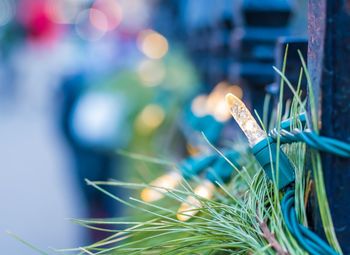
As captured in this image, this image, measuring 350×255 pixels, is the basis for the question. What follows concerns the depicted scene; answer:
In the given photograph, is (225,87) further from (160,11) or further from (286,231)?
(160,11)

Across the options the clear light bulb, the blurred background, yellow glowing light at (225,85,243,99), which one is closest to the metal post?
the blurred background

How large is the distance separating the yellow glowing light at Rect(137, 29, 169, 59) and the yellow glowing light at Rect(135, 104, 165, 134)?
1.74 m

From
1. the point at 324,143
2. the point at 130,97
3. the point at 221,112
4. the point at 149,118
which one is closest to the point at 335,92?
the point at 324,143

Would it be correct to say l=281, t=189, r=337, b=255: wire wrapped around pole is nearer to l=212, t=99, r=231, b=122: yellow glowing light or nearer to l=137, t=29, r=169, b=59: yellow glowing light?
l=212, t=99, r=231, b=122: yellow glowing light

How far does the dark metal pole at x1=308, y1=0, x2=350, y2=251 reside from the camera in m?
0.67

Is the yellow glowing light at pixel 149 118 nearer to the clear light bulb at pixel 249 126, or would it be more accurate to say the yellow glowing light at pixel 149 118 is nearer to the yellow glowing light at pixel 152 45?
the yellow glowing light at pixel 152 45

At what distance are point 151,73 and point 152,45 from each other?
1.60 m

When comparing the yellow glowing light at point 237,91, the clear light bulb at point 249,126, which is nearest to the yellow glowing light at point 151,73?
the yellow glowing light at point 237,91

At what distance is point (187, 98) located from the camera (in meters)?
3.24

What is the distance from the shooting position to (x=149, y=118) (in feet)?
10.4

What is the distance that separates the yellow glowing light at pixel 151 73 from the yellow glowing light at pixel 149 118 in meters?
0.31

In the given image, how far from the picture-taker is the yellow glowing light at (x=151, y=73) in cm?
367

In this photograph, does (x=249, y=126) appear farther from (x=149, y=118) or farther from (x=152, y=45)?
(x=152, y=45)

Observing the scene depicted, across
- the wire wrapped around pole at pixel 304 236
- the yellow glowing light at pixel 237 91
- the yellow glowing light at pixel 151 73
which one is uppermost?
the wire wrapped around pole at pixel 304 236
